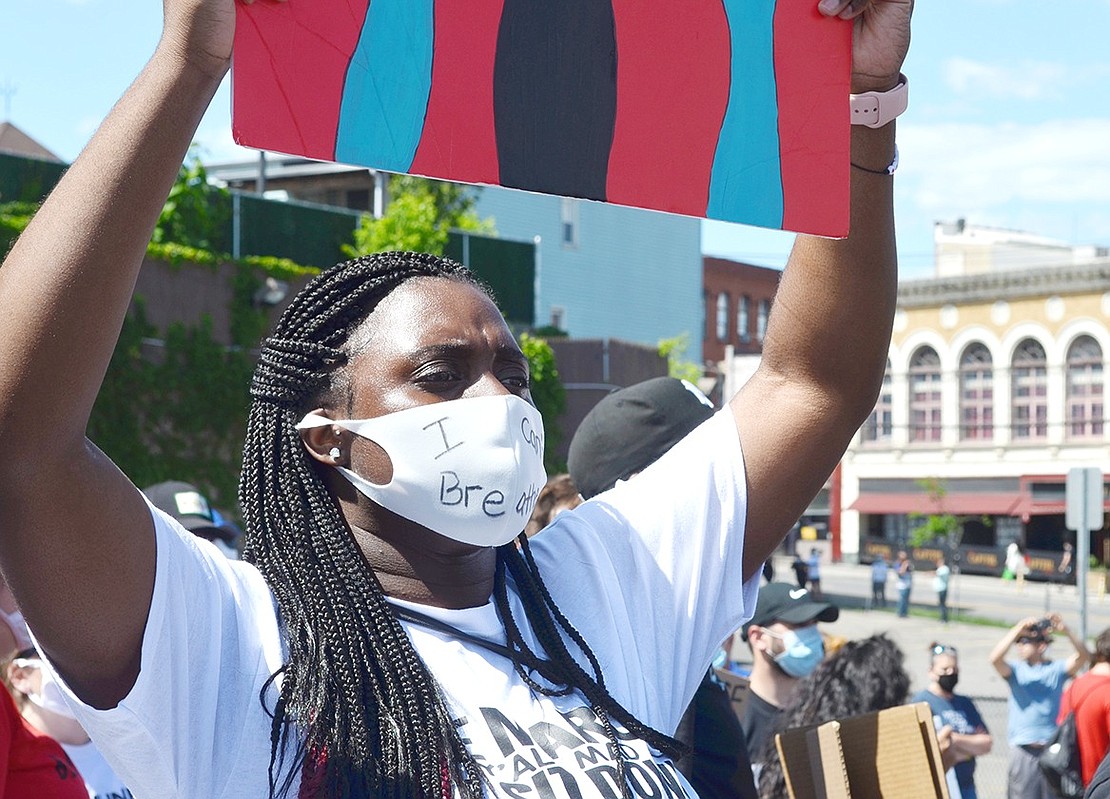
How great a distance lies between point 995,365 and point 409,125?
140 feet

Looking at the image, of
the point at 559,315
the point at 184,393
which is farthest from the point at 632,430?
the point at 559,315

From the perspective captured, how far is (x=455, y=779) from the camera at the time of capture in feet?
5.58

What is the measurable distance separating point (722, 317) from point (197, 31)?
52.4m

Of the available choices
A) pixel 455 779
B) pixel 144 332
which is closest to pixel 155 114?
pixel 455 779

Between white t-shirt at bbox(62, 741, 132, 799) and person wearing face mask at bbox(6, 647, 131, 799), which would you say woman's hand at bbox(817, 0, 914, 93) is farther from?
white t-shirt at bbox(62, 741, 132, 799)

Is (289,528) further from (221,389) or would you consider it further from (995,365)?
(995,365)

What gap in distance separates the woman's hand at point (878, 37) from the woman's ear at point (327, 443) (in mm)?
945

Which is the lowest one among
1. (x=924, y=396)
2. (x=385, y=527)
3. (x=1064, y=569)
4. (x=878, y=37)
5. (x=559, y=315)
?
(x=1064, y=569)

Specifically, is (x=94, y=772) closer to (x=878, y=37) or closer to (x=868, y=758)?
(x=868, y=758)

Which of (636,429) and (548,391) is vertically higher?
(548,391)

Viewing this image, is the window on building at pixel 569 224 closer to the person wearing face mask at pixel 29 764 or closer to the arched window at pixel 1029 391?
the arched window at pixel 1029 391

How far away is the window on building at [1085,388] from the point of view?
131 ft

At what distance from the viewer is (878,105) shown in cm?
208

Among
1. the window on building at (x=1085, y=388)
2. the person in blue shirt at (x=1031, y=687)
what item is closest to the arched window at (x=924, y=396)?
the window on building at (x=1085, y=388)
